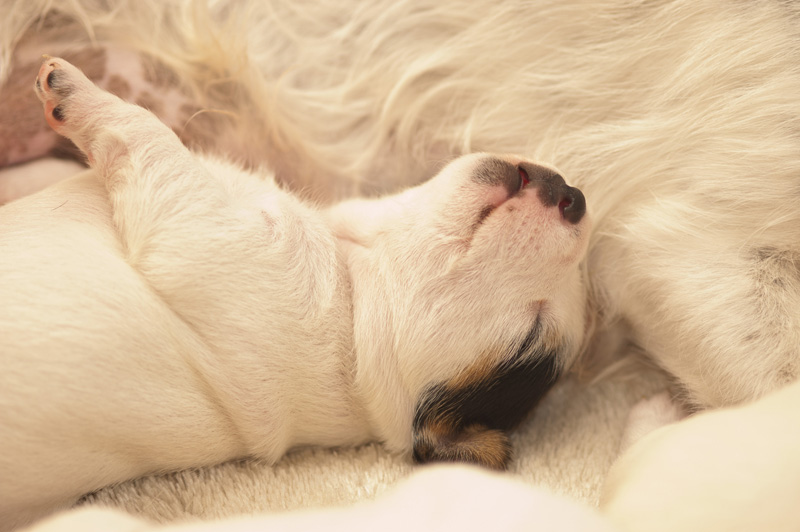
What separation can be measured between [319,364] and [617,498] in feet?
1.77

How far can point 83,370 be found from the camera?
38.8 inches

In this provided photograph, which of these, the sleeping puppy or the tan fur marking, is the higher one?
the sleeping puppy

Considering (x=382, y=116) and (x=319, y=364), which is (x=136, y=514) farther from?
(x=382, y=116)

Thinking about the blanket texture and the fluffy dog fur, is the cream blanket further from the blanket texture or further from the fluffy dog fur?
the fluffy dog fur

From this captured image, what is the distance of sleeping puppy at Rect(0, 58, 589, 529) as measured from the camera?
1001mm

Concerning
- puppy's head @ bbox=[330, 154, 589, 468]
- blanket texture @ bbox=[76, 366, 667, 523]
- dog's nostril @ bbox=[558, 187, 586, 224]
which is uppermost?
dog's nostril @ bbox=[558, 187, 586, 224]

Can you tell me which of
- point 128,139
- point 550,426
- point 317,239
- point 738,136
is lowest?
point 550,426

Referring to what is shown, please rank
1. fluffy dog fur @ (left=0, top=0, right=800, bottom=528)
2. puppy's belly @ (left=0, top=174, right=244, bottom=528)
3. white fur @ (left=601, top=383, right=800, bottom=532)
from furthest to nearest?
fluffy dog fur @ (left=0, top=0, right=800, bottom=528), puppy's belly @ (left=0, top=174, right=244, bottom=528), white fur @ (left=601, top=383, right=800, bottom=532)

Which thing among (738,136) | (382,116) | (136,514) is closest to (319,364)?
(136,514)

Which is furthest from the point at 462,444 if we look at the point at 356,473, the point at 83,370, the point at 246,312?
the point at 83,370

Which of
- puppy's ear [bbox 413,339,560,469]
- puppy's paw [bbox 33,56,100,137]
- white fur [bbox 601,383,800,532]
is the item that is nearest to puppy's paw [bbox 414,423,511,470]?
puppy's ear [bbox 413,339,560,469]

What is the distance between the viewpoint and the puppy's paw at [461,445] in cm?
114

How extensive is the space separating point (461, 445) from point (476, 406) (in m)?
0.07

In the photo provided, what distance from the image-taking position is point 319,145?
149 centimetres
